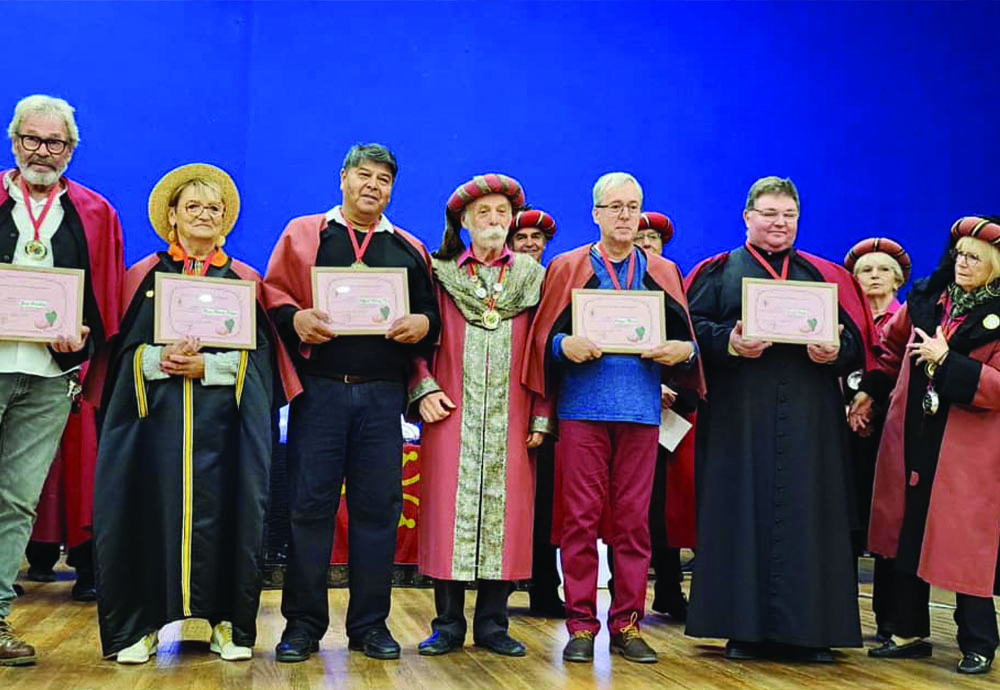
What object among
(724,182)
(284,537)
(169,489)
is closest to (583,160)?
(724,182)

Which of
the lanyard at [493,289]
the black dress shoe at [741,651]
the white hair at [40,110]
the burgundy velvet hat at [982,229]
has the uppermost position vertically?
the white hair at [40,110]

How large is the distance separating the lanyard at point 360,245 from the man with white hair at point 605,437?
25.4 inches

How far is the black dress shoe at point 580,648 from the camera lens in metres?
3.98

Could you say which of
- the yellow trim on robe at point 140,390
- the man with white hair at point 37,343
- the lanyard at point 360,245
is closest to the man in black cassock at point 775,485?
the lanyard at point 360,245

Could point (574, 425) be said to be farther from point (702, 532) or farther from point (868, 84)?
point (868, 84)

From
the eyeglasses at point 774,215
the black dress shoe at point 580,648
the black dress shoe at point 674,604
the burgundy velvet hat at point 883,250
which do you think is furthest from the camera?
the burgundy velvet hat at point 883,250

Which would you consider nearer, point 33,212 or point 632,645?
point 33,212

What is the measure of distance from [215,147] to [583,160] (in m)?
2.25

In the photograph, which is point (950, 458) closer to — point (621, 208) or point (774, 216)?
point (774, 216)

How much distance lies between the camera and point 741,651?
164 inches

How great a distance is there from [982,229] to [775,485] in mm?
1150

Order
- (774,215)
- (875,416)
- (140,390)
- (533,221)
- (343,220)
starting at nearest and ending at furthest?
(140,390)
(343,220)
(774,215)
(875,416)
(533,221)

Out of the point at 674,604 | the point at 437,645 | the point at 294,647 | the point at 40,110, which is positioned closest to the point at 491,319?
the point at 437,645

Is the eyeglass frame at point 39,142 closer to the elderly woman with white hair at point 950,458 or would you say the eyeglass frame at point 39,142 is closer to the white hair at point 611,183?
the white hair at point 611,183
